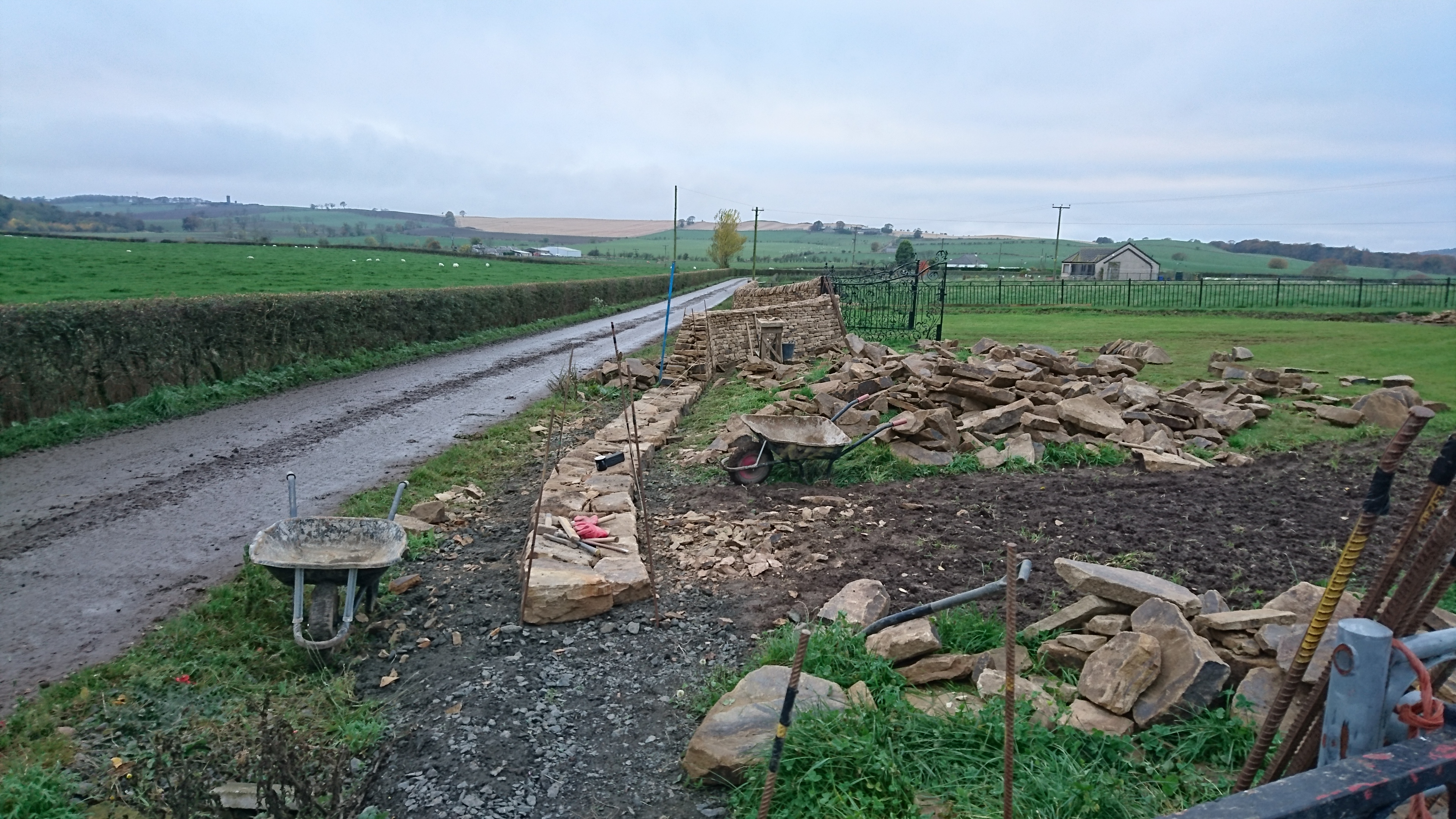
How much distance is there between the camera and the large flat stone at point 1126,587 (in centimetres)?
456

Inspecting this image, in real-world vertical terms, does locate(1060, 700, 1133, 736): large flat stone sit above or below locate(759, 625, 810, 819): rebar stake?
below

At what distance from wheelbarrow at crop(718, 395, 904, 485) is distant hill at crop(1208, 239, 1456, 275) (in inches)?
3348

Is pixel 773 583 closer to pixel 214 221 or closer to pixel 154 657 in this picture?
pixel 154 657

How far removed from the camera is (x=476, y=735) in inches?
168

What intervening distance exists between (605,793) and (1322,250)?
5176 inches

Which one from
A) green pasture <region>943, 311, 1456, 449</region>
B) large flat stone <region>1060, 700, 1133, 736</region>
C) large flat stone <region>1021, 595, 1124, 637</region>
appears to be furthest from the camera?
green pasture <region>943, 311, 1456, 449</region>

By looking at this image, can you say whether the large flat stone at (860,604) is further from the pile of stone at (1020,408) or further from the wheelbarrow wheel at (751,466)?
the pile of stone at (1020,408)

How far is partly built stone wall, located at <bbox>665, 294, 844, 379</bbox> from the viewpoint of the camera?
17562 mm

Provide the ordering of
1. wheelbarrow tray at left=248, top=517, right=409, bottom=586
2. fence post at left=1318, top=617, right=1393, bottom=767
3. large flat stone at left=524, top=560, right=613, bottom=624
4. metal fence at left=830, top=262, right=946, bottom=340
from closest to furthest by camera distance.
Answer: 1. fence post at left=1318, top=617, right=1393, bottom=767
2. wheelbarrow tray at left=248, top=517, right=409, bottom=586
3. large flat stone at left=524, top=560, right=613, bottom=624
4. metal fence at left=830, top=262, right=946, bottom=340

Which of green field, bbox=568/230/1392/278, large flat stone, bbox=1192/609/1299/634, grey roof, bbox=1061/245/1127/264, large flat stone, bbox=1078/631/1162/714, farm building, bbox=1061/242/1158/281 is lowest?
large flat stone, bbox=1078/631/1162/714

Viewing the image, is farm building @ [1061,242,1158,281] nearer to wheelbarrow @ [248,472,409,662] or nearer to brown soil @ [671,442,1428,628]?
brown soil @ [671,442,1428,628]

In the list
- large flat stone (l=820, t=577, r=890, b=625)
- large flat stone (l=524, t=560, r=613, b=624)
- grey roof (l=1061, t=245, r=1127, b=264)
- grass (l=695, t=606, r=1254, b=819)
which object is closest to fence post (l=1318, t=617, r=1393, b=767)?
grass (l=695, t=606, r=1254, b=819)

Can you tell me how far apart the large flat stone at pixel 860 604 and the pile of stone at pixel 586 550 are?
1.37 meters

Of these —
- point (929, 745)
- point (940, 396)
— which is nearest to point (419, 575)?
point (929, 745)
